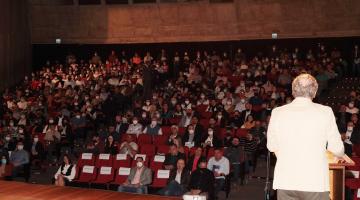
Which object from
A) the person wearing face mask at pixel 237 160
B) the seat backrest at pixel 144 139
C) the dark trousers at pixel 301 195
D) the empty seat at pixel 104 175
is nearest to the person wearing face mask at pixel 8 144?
the empty seat at pixel 104 175

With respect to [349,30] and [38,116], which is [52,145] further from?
[349,30]

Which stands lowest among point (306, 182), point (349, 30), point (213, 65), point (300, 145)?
point (306, 182)

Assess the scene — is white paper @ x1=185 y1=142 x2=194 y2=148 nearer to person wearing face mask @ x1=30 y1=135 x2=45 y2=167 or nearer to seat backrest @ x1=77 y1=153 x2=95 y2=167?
seat backrest @ x1=77 y1=153 x2=95 y2=167

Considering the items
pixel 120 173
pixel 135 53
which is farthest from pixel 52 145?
pixel 135 53

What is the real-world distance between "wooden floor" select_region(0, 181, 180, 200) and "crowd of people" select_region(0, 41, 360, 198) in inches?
108

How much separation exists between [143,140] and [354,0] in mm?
12097

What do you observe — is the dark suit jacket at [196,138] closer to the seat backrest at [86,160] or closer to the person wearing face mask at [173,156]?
the person wearing face mask at [173,156]

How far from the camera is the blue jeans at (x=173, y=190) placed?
401 inches

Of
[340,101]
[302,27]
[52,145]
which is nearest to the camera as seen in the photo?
[52,145]

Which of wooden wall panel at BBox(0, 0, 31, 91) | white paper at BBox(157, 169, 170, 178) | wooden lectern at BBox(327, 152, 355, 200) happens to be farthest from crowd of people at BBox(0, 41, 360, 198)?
wooden lectern at BBox(327, 152, 355, 200)

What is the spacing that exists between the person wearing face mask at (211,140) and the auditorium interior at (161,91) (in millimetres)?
32

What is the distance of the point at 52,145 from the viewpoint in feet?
46.7

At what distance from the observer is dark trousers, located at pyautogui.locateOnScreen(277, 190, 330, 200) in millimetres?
2979

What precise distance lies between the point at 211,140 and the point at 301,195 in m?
9.61
